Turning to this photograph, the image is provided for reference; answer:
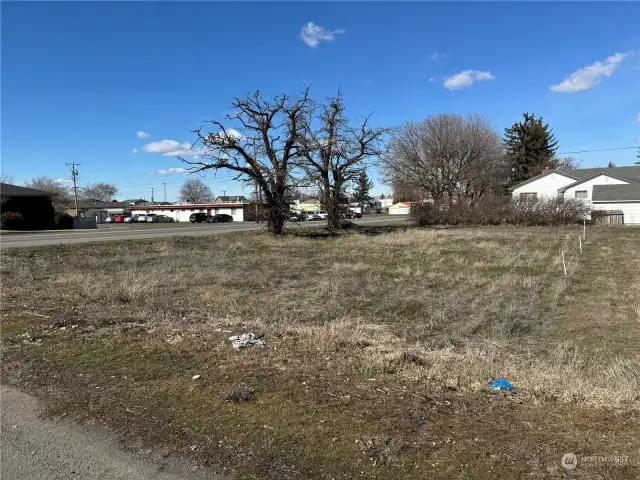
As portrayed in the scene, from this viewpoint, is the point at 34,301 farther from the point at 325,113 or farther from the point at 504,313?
the point at 325,113

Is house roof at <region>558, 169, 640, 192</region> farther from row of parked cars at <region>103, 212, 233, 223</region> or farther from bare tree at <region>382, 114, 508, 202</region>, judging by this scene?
row of parked cars at <region>103, 212, 233, 223</region>

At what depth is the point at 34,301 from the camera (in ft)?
31.9

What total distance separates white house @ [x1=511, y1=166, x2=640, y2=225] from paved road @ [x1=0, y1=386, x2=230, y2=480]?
52143 millimetres

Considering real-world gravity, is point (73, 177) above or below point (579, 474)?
above

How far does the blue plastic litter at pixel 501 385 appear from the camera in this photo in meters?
4.70

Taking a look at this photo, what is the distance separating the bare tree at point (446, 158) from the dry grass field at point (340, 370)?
5007 cm

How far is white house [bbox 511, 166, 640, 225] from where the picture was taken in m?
47.4

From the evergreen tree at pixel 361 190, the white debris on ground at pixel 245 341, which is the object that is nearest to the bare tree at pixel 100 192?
the evergreen tree at pixel 361 190

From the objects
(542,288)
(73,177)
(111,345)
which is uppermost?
(73,177)

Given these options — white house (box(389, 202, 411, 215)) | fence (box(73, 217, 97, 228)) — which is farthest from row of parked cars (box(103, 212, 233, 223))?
white house (box(389, 202, 411, 215))

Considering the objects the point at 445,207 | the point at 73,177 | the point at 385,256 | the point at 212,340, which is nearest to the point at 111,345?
the point at 212,340

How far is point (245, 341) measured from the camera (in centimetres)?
640

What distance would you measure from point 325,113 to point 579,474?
125ft

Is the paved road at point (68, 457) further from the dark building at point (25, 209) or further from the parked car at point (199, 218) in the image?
the parked car at point (199, 218)
